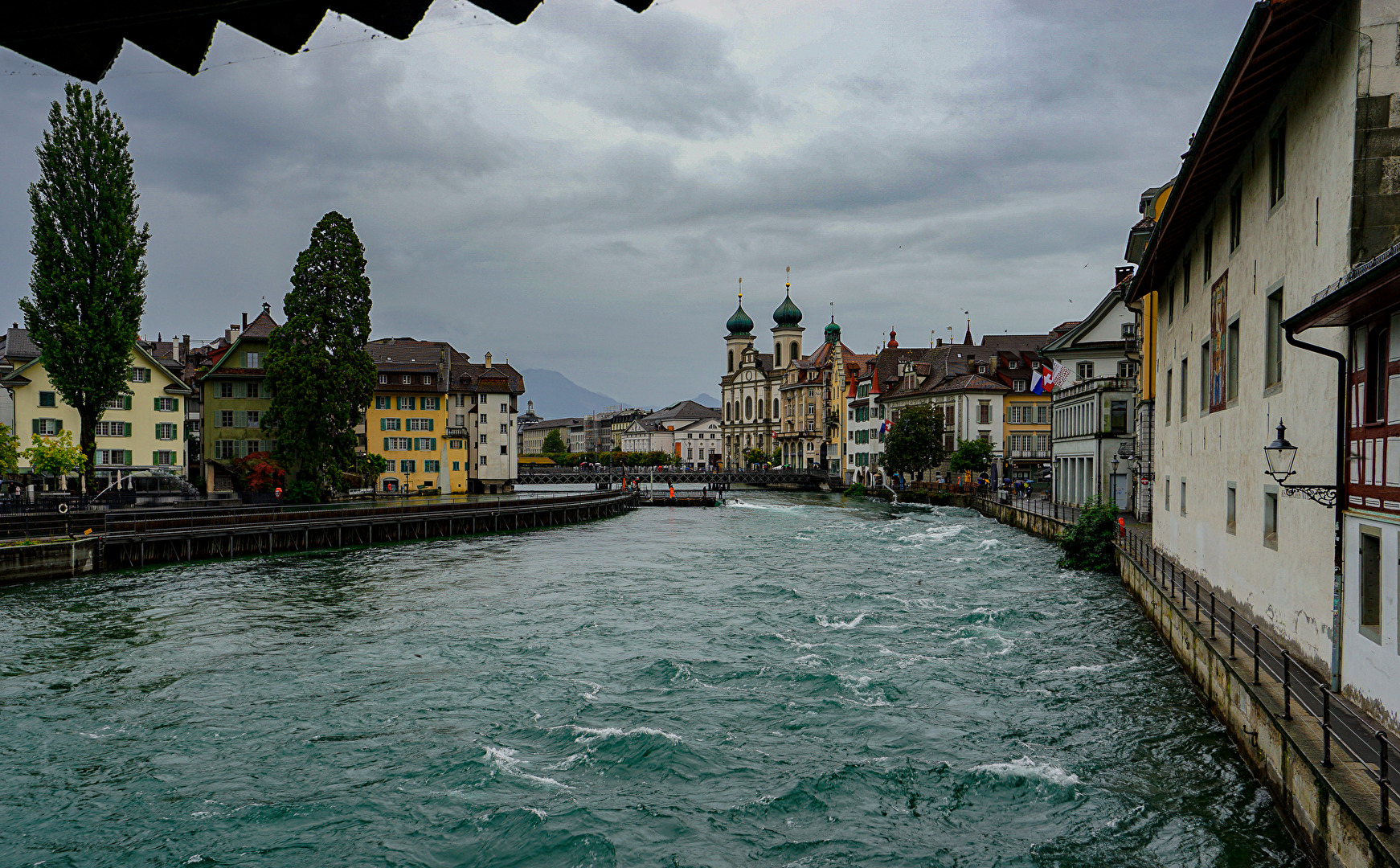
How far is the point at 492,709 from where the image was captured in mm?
16828

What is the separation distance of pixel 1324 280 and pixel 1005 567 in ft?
75.5

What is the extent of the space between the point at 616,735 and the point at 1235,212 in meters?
15.4

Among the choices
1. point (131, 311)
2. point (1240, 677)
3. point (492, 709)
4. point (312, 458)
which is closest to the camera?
point (1240, 677)

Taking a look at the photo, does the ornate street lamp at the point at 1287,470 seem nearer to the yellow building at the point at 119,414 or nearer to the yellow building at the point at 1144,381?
the yellow building at the point at 1144,381

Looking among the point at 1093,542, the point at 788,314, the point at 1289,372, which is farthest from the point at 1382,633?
the point at 788,314

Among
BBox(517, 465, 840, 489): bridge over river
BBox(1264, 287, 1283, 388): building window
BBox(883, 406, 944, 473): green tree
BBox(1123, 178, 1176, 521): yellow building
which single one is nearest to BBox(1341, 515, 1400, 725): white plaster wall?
BBox(1264, 287, 1283, 388): building window

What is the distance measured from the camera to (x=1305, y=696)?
38.8ft

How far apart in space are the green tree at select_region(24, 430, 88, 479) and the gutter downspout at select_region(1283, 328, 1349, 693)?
4888cm

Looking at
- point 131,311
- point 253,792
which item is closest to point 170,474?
point 131,311

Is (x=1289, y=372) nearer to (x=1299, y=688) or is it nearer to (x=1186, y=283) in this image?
(x=1299, y=688)

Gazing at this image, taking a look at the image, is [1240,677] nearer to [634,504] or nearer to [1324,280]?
[1324,280]

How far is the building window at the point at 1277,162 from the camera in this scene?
1556 centimetres

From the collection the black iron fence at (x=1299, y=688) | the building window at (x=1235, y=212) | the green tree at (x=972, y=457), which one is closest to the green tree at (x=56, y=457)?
the black iron fence at (x=1299, y=688)

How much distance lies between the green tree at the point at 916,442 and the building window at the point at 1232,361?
63861mm
